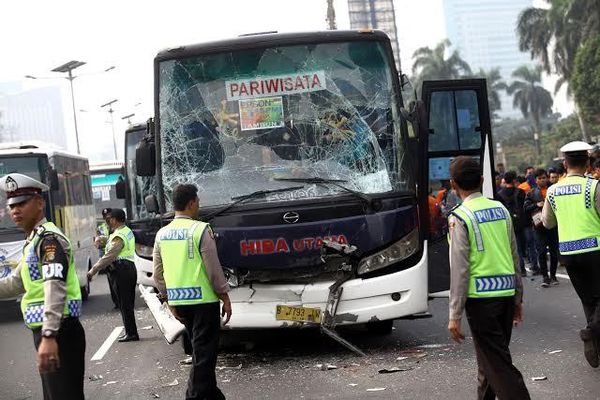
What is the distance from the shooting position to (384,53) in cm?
1026

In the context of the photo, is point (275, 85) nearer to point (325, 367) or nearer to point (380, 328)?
point (325, 367)

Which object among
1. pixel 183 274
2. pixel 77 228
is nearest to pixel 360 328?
pixel 183 274

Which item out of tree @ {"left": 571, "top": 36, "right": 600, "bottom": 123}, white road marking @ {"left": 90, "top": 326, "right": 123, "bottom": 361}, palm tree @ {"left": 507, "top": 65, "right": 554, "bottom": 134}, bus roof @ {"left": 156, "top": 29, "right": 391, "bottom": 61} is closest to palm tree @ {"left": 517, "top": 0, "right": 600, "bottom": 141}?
tree @ {"left": 571, "top": 36, "right": 600, "bottom": 123}

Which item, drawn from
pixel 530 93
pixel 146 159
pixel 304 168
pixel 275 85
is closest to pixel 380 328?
pixel 304 168

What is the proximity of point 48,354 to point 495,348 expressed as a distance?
2.58 meters

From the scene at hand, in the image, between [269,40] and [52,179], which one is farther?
[52,179]

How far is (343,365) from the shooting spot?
9.72m

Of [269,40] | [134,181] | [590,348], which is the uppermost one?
[269,40]

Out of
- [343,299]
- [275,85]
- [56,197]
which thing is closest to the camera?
[343,299]

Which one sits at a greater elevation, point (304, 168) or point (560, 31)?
point (560, 31)

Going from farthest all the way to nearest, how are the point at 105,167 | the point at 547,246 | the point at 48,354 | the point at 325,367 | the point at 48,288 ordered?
the point at 105,167 < the point at 547,246 < the point at 325,367 < the point at 48,288 < the point at 48,354

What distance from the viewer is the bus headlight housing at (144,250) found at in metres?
11.3

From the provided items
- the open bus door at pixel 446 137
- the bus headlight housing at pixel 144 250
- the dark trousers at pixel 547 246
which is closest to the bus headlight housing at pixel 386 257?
the open bus door at pixel 446 137

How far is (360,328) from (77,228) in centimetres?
1077
